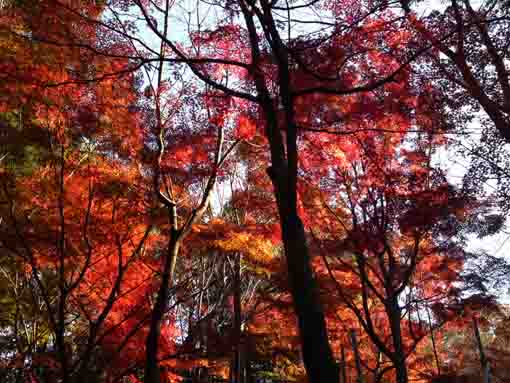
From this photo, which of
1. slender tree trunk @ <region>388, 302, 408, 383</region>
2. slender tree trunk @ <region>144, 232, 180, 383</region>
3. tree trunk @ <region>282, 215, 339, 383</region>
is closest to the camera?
tree trunk @ <region>282, 215, 339, 383</region>

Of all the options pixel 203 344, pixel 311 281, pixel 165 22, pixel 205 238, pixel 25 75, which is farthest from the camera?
pixel 203 344

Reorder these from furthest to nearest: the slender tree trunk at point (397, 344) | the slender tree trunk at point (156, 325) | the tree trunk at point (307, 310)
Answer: the slender tree trunk at point (397, 344), the slender tree trunk at point (156, 325), the tree trunk at point (307, 310)

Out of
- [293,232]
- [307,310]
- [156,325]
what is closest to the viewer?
[307,310]

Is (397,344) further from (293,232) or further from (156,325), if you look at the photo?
(293,232)

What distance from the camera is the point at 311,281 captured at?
12.6 feet

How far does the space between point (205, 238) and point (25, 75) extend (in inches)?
227

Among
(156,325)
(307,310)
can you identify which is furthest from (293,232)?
(156,325)

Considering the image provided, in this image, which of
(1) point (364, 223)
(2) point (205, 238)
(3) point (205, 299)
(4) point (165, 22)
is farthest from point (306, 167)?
(3) point (205, 299)

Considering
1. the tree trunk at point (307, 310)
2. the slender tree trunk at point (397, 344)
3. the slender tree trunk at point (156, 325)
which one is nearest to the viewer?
the tree trunk at point (307, 310)

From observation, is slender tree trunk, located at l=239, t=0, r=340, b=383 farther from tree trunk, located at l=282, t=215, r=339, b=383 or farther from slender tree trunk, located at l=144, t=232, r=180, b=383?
slender tree trunk, located at l=144, t=232, r=180, b=383

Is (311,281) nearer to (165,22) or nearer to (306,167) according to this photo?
(306,167)

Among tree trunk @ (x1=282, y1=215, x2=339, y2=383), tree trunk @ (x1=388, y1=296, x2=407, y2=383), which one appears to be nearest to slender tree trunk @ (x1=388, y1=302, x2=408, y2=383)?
tree trunk @ (x1=388, y1=296, x2=407, y2=383)

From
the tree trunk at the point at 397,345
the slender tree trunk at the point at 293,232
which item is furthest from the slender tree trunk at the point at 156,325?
the tree trunk at the point at 397,345

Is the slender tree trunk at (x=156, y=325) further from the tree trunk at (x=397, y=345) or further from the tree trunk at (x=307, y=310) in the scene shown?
the tree trunk at (x=397, y=345)
